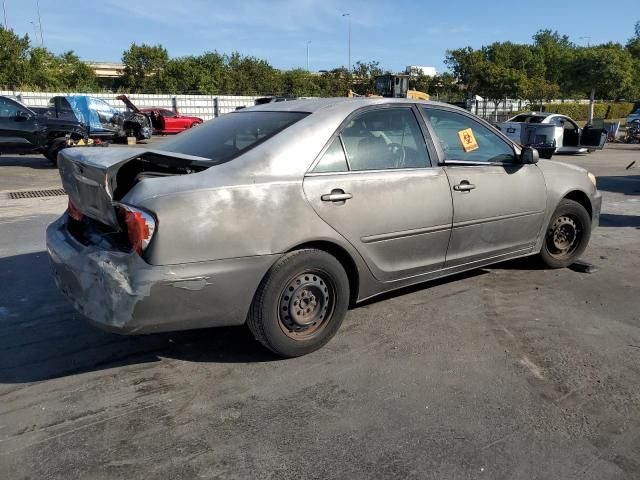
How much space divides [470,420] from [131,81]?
5998cm

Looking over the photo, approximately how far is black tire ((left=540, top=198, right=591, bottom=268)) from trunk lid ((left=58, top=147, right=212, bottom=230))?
353 centimetres

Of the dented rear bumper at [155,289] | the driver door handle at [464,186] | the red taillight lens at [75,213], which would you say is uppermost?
the driver door handle at [464,186]

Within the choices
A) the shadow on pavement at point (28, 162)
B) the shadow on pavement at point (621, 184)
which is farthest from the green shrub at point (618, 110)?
the shadow on pavement at point (28, 162)

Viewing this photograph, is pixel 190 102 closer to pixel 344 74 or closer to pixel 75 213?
pixel 344 74

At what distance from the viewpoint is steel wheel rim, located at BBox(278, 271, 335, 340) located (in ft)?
11.1

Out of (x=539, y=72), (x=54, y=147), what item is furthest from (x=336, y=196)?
(x=539, y=72)

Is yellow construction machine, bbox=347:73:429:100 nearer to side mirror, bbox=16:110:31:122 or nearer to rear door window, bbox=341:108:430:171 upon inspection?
side mirror, bbox=16:110:31:122

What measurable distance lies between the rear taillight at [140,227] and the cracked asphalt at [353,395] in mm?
889

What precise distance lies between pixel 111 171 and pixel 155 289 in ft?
2.41

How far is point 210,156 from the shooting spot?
352 cm

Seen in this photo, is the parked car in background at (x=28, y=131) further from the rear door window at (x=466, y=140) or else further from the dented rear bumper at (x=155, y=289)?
the rear door window at (x=466, y=140)

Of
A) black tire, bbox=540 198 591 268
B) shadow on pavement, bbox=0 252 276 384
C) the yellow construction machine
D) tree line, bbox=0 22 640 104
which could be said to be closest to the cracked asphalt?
shadow on pavement, bbox=0 252 276 384

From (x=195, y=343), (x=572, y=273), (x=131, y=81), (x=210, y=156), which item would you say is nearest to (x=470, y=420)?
(x=195, y=343)

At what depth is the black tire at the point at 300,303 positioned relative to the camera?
3268 millimetres
